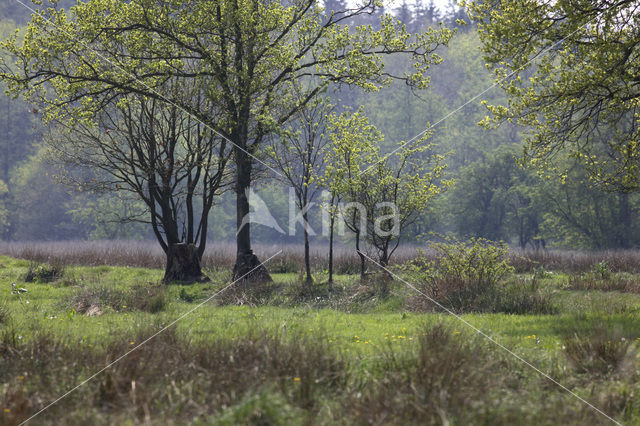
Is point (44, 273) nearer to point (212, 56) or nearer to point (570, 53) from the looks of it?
point (212, 56)

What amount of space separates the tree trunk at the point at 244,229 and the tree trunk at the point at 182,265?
4.31 ft

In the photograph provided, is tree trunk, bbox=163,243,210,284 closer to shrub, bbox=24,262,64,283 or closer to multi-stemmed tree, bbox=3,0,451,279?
multi-stemmed tree, bbox=3,0,451,279

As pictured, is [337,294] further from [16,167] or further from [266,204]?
[16,167]

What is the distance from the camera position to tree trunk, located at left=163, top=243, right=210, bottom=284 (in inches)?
673

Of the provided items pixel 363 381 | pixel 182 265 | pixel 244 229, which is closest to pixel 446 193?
pixel 244 229

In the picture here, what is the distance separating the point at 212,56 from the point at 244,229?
533 centimetres

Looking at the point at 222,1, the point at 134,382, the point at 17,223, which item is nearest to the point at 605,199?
the point at 222,1

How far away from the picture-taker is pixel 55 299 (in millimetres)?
13031

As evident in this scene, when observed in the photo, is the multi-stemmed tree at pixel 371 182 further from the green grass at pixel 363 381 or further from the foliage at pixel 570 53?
the green grass at pixel 363 381

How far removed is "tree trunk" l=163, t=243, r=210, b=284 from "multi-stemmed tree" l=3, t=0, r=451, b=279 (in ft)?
4.80

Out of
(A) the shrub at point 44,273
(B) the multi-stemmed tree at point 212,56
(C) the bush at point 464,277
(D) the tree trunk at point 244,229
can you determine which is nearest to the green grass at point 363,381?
(C) the bush at point 464,277

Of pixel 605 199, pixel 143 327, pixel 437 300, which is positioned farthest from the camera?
pixel 605 199

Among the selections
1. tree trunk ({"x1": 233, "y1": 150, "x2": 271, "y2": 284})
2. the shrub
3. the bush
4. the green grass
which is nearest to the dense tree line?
the shrub

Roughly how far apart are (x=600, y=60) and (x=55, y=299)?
12960 mm
